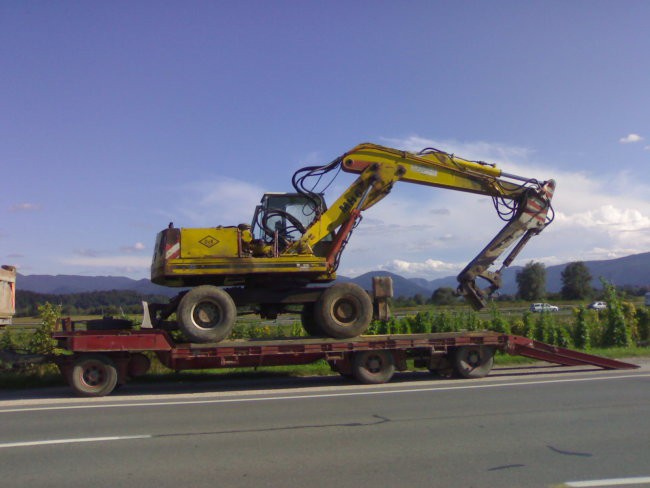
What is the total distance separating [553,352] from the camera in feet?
47.5

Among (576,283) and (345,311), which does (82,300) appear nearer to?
(345,311)

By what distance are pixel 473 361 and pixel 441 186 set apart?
4084 millimetres

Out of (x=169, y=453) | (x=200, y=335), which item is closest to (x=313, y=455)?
(x=169, y=453)

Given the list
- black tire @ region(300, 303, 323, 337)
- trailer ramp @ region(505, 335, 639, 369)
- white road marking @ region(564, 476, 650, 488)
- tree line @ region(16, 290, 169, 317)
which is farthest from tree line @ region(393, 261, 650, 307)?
white road marking @ region(564, 476, 650, 488)

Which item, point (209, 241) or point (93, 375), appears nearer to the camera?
point (93, 375)

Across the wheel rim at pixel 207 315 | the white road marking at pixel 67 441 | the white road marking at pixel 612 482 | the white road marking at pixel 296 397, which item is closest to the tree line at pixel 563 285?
the white road marking at pixel 296 397

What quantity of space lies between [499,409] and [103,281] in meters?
78.9

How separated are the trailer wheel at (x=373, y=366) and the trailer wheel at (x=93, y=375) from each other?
4853mm

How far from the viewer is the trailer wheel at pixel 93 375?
12.2 meters

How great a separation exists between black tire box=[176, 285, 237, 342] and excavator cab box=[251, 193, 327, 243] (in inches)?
69.7

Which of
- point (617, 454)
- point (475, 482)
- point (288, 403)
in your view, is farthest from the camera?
point (288, 403)

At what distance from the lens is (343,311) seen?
13.6 meters

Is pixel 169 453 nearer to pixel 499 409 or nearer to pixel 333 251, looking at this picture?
pixel 499 409

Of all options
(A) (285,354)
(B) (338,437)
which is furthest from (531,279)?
(B) (338,437)
